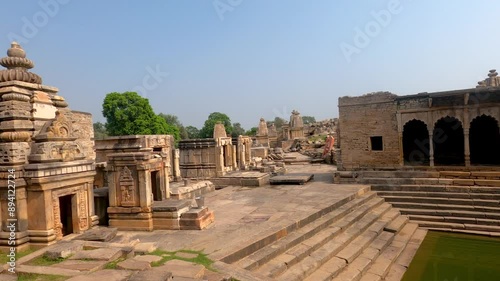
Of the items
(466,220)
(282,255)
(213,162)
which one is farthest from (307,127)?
(282,255)

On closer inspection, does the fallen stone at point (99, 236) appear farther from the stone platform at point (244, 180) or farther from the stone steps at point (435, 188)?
the stone steps at point (435, 188)

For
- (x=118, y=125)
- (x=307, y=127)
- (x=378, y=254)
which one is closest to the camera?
(x=378, y=254)

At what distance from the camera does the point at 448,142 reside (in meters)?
14.9

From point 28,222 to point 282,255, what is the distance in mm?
4989

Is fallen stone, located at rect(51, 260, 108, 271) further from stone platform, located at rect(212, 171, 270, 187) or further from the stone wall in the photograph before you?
the stone wall

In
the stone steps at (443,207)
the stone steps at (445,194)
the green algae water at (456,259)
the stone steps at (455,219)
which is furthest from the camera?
the stone steps at (445,194)

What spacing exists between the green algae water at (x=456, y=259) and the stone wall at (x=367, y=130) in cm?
446

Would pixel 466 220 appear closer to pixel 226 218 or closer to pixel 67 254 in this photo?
pixel 226 218

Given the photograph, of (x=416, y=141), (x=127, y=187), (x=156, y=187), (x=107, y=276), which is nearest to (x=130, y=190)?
(x=127, y=187)

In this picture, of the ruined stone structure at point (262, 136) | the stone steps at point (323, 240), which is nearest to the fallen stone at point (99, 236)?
the stone steps at point (323, 240)

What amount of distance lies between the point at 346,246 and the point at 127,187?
5320 mm

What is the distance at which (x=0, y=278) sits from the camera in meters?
4.19

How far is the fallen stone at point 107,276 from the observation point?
3945 millimetres

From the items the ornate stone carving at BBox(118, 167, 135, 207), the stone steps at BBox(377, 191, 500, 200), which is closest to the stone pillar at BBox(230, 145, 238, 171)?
the stone steps at BBox(377, 191, 500, 200)
